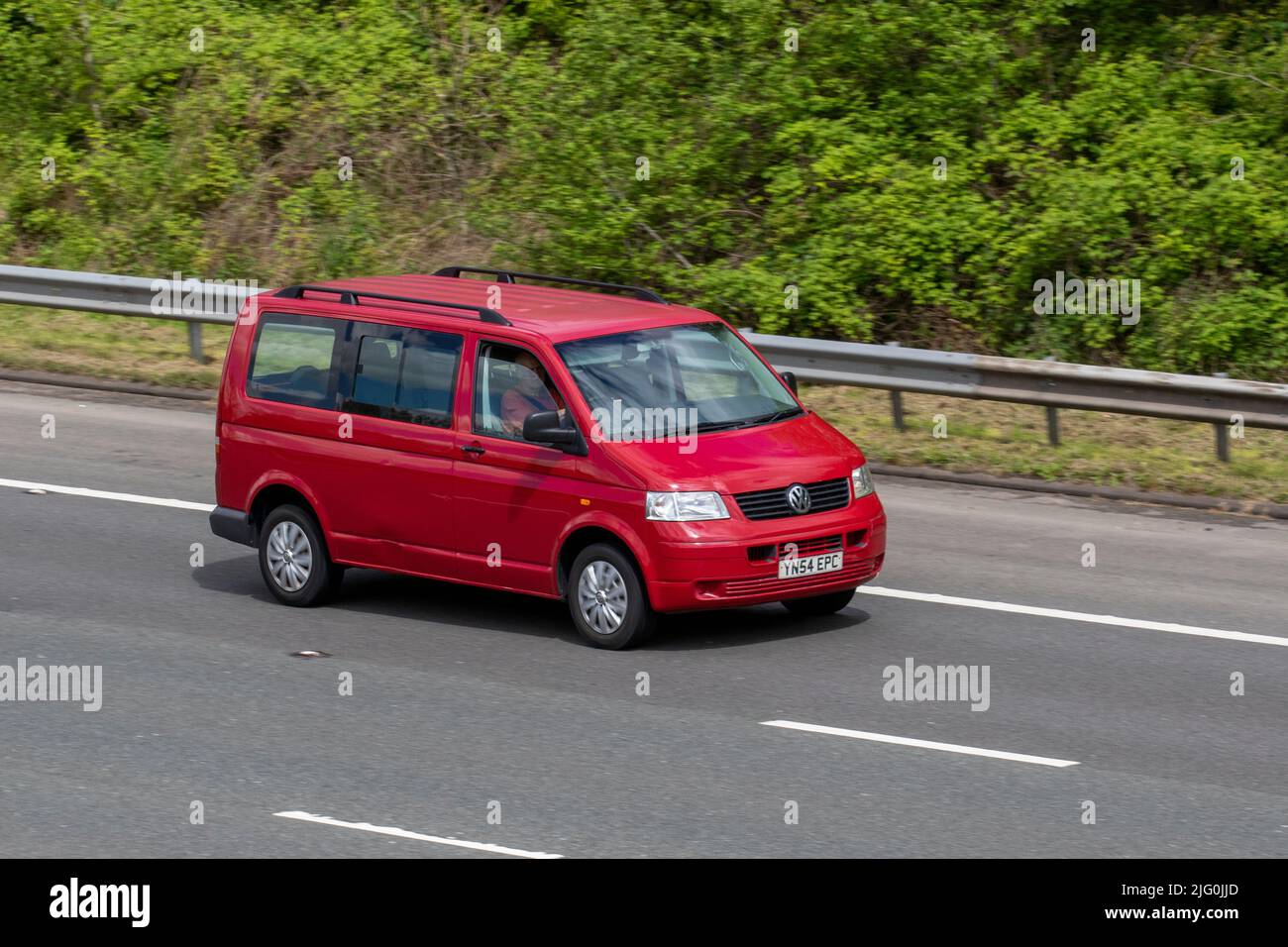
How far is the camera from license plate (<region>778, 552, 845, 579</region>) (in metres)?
10.4

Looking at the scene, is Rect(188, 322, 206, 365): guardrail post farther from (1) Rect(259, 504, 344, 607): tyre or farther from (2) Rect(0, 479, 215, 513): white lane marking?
(1) Rect(259, 504, 344, 607): tyre

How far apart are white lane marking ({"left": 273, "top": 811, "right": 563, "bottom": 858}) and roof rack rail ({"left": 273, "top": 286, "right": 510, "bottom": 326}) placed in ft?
12.9

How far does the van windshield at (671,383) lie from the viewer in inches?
419

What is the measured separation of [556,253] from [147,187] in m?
6.26

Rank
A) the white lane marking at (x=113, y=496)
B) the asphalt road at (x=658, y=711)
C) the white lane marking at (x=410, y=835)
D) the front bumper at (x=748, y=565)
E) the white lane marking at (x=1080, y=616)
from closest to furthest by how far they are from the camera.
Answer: the white lane marking at (x=410, y=835)
the asphalt road at (x=658, y=711)
the front bumper at (x=748, y=565)
the white lane marking at (x=1080, y=616)
the white lane marking at (x=113, y=496)

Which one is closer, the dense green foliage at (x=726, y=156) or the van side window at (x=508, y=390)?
the van side window at (x=508, y=390)

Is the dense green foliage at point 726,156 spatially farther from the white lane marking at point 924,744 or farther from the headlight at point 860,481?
the white lane marking at point 924,744

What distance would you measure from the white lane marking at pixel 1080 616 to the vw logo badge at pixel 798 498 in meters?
1.58

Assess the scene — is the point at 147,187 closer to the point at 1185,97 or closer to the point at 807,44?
the point at 807,44

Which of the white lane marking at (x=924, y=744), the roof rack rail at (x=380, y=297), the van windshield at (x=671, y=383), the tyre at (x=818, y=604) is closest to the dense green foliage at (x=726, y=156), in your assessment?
the van windshield at (x=671, y=383)

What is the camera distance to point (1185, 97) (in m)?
19.9

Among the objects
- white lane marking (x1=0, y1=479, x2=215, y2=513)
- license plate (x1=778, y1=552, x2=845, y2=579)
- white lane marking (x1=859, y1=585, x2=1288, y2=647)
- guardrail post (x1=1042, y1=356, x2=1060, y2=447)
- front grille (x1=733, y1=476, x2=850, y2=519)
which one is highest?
front grille (x1=733, y1=476, x2=850, y2=519)

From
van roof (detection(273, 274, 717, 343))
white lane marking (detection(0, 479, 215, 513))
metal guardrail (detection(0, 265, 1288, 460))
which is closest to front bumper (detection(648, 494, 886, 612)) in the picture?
van roof (detection(273, 274, 717, 343))

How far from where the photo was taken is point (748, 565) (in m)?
10.2
